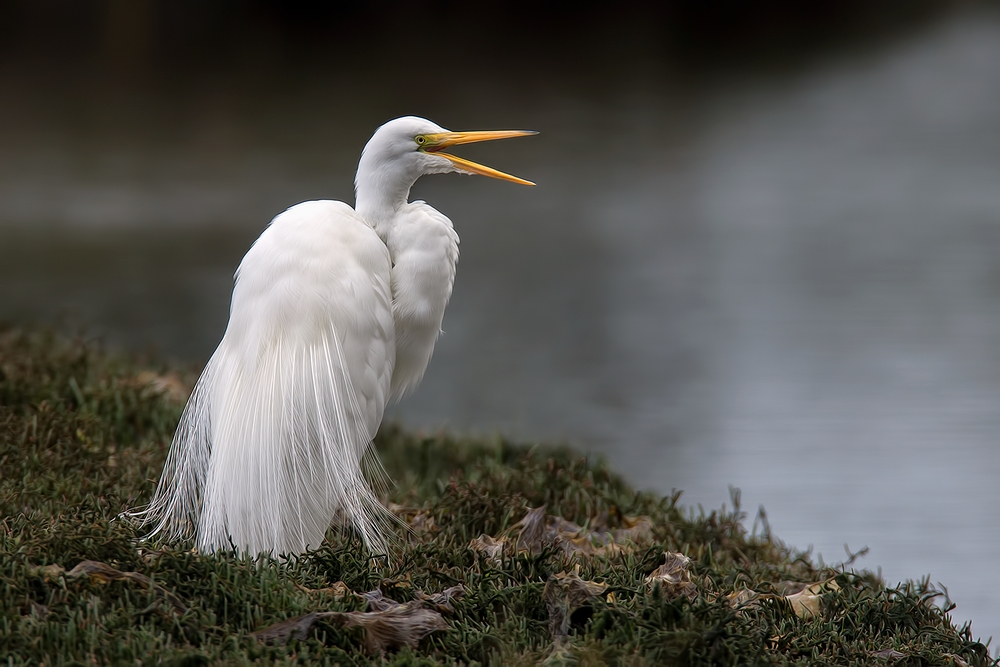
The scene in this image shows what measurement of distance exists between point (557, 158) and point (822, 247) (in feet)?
7.56

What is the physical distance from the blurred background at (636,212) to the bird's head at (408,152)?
74.1 inches

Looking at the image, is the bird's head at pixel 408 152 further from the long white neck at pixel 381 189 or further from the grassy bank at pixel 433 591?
the grassy bank at pixel 433 591

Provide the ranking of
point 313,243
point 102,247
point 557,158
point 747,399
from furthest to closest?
1. point 557,158
2. point 102,247
3. point 747,399
4. point 313,243

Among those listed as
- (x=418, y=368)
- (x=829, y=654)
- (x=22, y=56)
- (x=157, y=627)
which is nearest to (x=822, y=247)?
(x=418, y=368)

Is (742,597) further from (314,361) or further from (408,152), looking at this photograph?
(408,152)

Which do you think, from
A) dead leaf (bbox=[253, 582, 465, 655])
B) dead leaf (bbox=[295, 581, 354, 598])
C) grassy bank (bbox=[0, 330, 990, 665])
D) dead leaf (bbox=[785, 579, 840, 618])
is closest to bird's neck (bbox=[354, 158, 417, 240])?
grassy bank (bbox=[0, 330, 990, 665])

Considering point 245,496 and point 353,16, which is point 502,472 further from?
point 353,16

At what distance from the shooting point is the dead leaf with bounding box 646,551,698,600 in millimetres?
2123

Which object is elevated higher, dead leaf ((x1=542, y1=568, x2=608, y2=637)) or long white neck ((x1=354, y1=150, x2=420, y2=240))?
long white neck ((x1=354, y1=150, x2=420, y2=240))

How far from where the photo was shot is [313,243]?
2494mm

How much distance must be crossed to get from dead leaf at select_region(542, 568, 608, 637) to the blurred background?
1.87 m

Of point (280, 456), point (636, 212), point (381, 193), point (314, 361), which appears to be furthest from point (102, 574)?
point (636, 212)

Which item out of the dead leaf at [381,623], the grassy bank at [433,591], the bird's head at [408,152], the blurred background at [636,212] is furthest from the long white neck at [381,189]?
the blurred background at [636,212]

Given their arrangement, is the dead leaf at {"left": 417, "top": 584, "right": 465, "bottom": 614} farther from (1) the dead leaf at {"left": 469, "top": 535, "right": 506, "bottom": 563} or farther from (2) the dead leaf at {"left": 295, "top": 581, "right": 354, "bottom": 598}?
(1) the dead leaf at {"left": 469, "top": 535, "right": 506, "bottom": 563}
